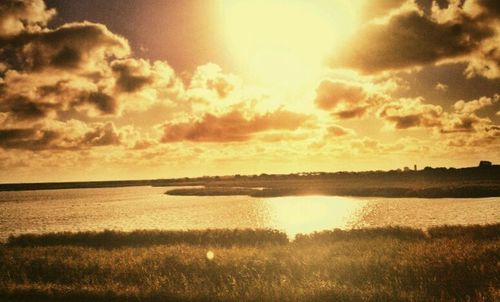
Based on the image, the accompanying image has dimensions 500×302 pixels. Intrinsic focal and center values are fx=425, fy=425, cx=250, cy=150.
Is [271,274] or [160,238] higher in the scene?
[271,274]

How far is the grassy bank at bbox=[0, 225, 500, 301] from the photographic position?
16016mm

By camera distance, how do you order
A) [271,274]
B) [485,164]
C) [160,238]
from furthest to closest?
[485,164]
[160,238]
[271,274]

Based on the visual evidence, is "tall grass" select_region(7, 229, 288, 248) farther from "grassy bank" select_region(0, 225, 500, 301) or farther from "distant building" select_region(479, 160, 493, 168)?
"distant building" select_region(479, 160, 493, 168)

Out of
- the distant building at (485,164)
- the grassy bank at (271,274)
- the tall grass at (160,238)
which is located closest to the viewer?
the grassy bank at (271,274)

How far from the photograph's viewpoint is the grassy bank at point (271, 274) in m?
16.0

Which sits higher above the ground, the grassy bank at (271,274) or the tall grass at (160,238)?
the grassy bank at (271,274)

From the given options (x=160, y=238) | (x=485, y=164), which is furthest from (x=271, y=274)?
(x=485, y=164)

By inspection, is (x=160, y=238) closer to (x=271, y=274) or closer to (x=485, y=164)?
(x=271, y=274)

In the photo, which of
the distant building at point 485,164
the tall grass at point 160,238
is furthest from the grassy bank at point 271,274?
the distant building at point 485,164

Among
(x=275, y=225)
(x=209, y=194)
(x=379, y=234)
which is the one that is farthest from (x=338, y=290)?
(x=209, y=194)

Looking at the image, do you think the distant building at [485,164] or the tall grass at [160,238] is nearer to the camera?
the tall grass at [160,238]

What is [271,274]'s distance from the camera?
67.1 feet

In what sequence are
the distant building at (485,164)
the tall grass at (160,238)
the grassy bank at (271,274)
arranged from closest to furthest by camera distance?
the grassy bank at (271,274)
the tall grass at (160,238)
the distant building at (485,164)

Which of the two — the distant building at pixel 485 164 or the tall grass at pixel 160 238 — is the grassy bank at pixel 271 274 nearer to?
the tall grass at pixel 160 238
